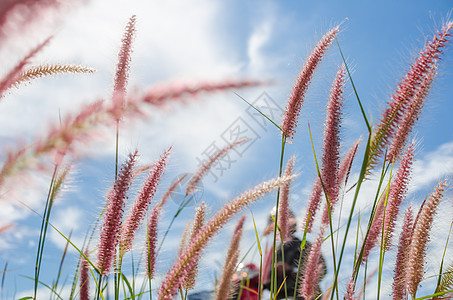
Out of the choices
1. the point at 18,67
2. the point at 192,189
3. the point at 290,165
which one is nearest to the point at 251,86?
the point at 18,67

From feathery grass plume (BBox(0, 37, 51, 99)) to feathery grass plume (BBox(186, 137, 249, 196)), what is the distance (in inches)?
51.1

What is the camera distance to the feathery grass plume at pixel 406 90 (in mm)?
1494

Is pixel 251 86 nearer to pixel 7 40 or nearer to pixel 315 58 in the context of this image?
pixel 7 40

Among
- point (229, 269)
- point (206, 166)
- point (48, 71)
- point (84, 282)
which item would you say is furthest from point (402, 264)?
point (48, 71)

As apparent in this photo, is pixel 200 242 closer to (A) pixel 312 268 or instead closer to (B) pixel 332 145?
(B) pixel 332 145

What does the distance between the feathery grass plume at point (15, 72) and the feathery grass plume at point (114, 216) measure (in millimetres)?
466

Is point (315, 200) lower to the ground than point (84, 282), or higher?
higher

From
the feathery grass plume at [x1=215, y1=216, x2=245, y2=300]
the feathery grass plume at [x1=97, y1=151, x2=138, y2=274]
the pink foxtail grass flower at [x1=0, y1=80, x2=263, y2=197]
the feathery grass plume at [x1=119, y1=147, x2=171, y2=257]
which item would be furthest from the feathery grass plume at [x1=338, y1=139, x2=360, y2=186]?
the pink foxtail grass flower at [x1=0, y1=80, x2=263, y2=197]

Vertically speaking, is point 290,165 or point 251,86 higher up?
point 290,165

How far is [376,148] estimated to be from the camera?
5.01 feet

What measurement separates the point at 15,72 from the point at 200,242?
630 mm

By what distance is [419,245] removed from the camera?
161 cm

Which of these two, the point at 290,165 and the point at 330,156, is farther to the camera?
the point at 290,165

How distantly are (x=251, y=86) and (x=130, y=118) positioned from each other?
31 centimetres
